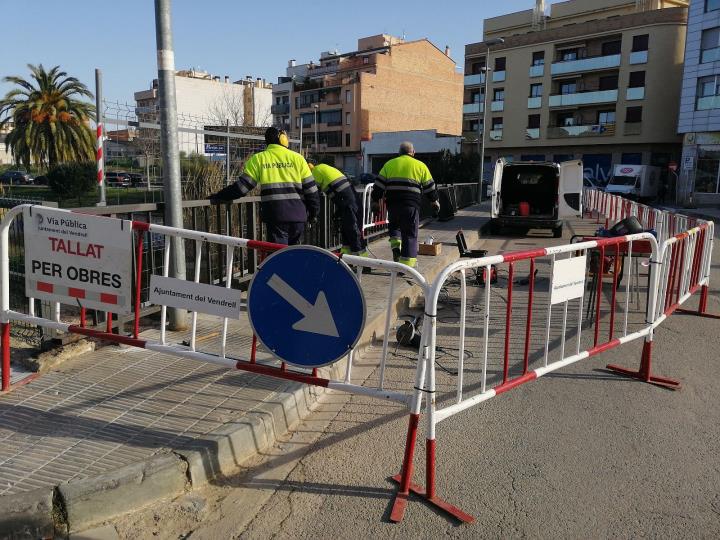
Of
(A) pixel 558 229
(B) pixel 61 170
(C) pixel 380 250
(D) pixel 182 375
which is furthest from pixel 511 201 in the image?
(B) pixel 61 170

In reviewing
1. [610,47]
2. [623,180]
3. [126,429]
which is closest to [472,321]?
[126,429]

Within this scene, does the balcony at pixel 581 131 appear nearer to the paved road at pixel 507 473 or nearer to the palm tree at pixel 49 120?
the palm tree at pixel 49 120

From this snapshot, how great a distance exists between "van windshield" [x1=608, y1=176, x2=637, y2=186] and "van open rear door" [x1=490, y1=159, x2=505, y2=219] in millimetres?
26539

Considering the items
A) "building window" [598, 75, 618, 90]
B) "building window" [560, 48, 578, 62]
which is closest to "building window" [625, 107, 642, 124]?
"building window" [598, 75, 618, 90]

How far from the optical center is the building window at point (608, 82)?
4978cm

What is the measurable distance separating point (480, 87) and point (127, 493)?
60036mm

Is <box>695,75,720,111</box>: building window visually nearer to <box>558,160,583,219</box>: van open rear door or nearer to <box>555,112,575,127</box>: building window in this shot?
<box>555,112,575,127</box>: building window

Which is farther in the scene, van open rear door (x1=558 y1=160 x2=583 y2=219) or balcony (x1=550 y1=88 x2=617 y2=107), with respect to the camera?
balcony (x1=550 y1=88 x2=617 y2=107)

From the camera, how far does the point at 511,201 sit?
16.7 m

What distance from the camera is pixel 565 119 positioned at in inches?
2084

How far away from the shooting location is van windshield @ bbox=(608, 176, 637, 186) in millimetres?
38312

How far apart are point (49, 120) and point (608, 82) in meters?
42.9

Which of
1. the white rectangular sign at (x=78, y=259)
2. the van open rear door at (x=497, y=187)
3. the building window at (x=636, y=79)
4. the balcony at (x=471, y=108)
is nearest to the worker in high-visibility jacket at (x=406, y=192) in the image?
the white rectangular sign at (x=78, y=259)

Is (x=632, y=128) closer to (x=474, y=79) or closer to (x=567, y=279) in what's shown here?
(x=474, y=79)
